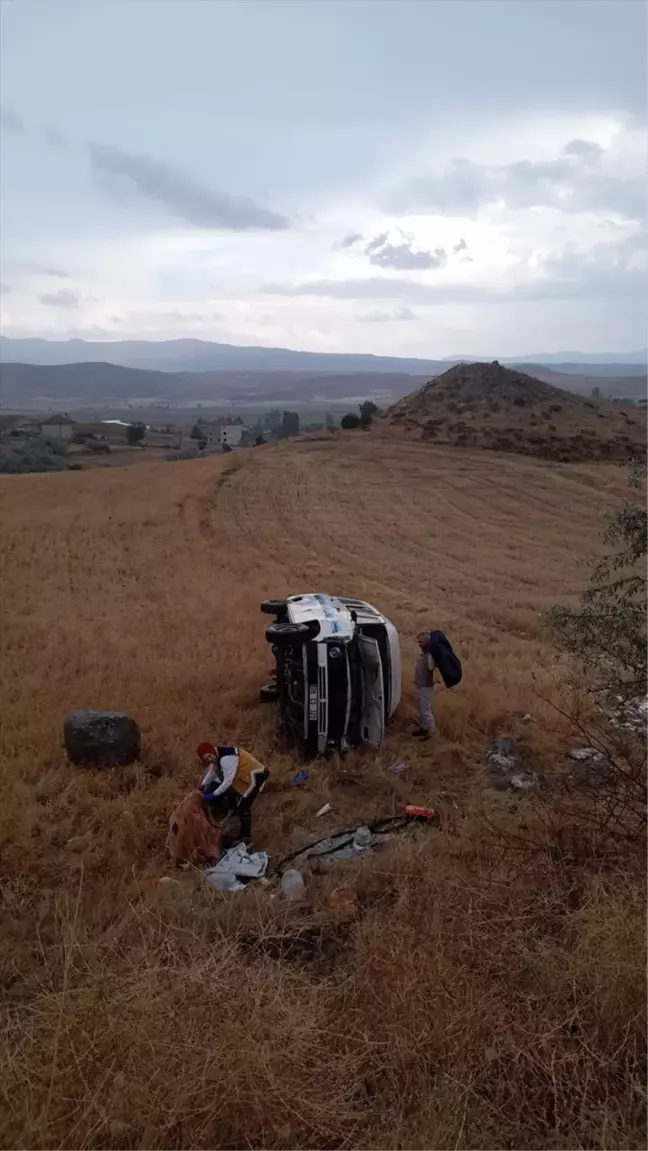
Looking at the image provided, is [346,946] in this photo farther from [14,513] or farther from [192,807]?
[14,513]

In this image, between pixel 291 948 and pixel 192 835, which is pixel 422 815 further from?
pixel 291 948

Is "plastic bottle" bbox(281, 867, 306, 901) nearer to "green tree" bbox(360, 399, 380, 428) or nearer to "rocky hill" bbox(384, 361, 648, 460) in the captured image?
"rocky hill" bbox(384, 361, 648, 460)

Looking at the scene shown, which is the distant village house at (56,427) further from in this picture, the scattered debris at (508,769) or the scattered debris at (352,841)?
the scattered debris at (352,841)

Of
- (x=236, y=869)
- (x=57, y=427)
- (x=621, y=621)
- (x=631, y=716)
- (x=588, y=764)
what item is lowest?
(x=236, y=869)

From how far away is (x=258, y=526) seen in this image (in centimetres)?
2806

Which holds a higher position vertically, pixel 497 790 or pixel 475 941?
pixel 475 941

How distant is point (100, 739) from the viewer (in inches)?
311

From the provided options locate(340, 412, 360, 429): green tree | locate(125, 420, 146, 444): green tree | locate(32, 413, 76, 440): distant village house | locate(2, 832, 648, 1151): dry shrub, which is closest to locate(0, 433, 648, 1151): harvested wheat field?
locate(2, 832, 648, 1151): dry shrub

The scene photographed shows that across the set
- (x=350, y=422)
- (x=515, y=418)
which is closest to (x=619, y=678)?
(x=515, y=418)

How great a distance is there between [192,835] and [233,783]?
735mm

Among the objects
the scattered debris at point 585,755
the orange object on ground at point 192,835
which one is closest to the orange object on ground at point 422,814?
the orange object on ground at point 192,835

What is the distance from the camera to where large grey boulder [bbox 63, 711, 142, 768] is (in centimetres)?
789

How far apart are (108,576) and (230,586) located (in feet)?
11.6

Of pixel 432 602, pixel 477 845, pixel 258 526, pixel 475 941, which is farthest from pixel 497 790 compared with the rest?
pixel 258 526
